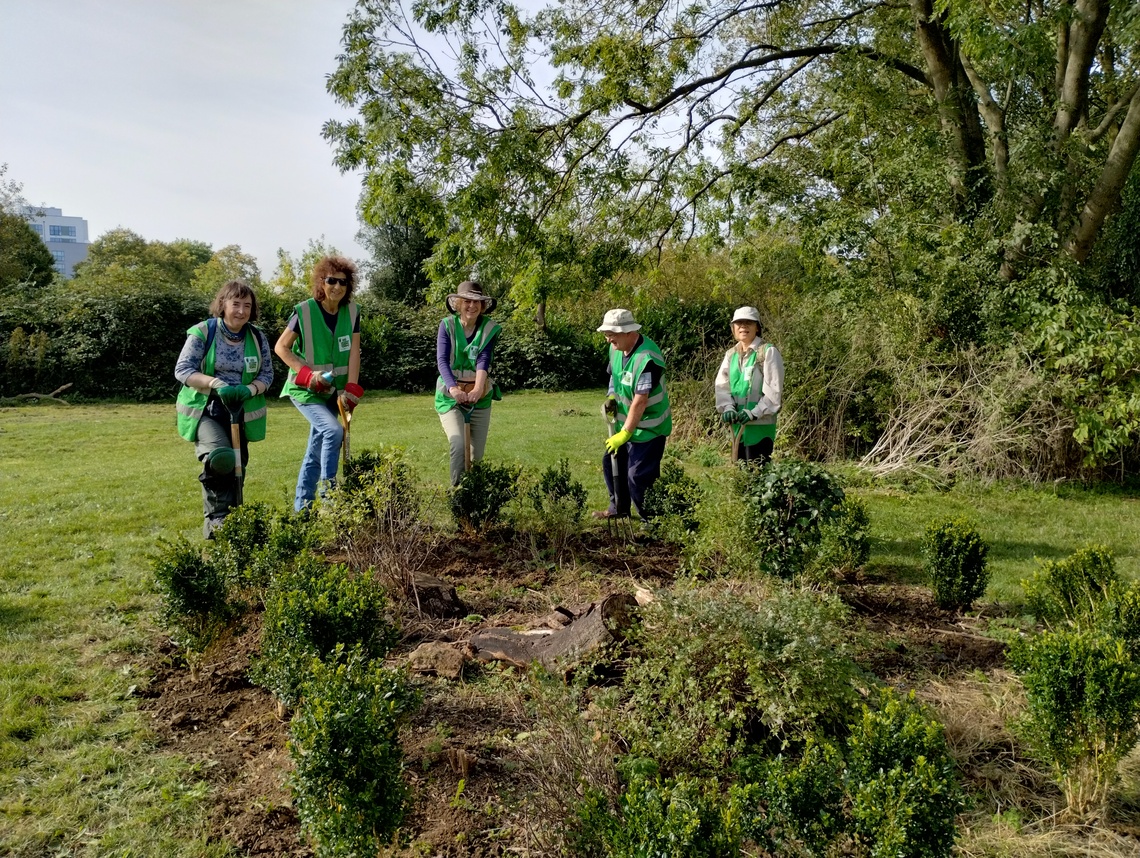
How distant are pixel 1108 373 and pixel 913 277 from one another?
2276 mm

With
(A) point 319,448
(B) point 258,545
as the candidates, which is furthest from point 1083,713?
(A) point 319,448

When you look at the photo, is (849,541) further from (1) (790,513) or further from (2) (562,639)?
(2) (562,639)

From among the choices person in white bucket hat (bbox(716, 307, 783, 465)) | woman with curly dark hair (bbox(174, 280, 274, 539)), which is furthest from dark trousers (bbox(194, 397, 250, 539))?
person in white bucket hat (bbox(716, 307, 783, 465))

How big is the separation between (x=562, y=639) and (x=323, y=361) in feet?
9.66

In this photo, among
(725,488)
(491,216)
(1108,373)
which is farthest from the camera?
(491,216)

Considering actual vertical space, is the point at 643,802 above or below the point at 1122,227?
below

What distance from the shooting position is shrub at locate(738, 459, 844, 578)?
4.71 metres

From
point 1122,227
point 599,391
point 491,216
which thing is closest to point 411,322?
point 599,391

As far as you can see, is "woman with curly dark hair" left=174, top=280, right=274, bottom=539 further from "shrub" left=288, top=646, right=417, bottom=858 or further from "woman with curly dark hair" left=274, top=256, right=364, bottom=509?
"shrub" left=288, top=646, right=417, bottom=858

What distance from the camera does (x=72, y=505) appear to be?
7219mm

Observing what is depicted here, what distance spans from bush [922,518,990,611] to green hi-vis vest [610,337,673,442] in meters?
1.99

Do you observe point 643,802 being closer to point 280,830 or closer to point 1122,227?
A: point 280,830

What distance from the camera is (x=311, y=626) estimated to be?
3.27 m

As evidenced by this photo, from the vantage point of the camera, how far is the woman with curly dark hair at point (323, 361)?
18.3 ft
